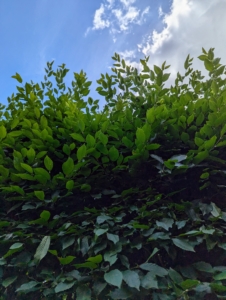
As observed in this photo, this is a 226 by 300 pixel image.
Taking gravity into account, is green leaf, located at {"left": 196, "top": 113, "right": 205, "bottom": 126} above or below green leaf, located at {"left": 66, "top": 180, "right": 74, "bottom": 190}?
above

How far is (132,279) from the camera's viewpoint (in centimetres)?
109

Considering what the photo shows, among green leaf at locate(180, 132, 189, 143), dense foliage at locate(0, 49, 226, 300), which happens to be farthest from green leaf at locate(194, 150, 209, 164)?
green leaf at locate(180, 132, 189, 143)

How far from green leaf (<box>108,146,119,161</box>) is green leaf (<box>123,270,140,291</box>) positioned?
2.08 feet

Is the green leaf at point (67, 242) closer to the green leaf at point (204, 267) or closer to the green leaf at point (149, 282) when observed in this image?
the green leaf at point (149, 282)

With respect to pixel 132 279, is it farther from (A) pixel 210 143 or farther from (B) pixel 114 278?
(A) pixel 210 143

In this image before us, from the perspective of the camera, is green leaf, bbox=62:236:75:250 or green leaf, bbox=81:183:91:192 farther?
green leaf, bbox=81:183:91:192

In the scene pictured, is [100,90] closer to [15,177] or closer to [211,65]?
[211,65]

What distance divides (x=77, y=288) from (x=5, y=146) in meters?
1.04

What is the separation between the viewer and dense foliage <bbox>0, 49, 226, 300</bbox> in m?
1.19

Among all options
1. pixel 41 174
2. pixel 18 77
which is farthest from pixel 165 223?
pixel 18 77

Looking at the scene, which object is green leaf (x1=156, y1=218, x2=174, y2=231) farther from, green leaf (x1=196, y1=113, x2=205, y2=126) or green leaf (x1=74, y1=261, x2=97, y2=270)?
green leaf (x1=196, y1=113, x2=205, y2=126)

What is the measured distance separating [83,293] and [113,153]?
74cm

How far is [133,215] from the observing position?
1498mm

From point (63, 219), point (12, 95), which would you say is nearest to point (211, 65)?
point (63, 219)
